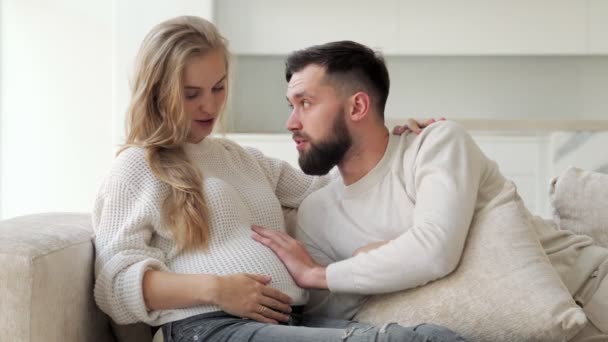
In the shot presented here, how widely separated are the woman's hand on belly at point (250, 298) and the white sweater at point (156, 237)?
4 centimetres

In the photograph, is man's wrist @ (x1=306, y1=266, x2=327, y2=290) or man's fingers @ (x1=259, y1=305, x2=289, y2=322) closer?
man's fingers @ (x1=259, y1=305, x2=289, y2=322)

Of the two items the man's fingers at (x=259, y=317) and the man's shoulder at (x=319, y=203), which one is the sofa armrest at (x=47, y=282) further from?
the man's shoulder at (x=319, y=203)

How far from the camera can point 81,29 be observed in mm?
5336

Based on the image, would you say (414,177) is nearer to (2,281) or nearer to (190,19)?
(190,19)

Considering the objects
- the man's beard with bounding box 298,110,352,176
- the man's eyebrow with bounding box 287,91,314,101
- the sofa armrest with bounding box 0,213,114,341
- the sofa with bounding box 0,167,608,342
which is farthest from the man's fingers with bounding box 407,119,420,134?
the sofa armrest with bounding box 0,213,114,341

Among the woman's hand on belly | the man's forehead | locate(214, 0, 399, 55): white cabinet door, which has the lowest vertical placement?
the woman's hand on belly

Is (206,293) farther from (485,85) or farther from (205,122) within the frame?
(485,85)

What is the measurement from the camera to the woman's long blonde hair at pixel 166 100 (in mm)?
1854

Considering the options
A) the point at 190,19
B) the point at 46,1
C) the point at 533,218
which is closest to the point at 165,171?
the point at 190,19

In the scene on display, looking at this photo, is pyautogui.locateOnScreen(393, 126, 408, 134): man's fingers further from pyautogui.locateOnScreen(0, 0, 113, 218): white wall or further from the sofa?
pyautogui.locateOnScreen(0, 0, 113, 218): white wall

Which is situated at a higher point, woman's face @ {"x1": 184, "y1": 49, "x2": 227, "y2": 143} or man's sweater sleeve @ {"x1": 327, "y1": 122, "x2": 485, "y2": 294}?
woman's face @ {"x1": 184, "y1": 49, "x2": 227, "y2": 143}

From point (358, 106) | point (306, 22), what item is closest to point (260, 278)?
point (358, 106)

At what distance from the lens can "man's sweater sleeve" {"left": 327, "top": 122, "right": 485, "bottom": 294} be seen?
5.50 feet

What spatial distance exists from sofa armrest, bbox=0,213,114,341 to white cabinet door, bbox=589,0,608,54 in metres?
3.81
